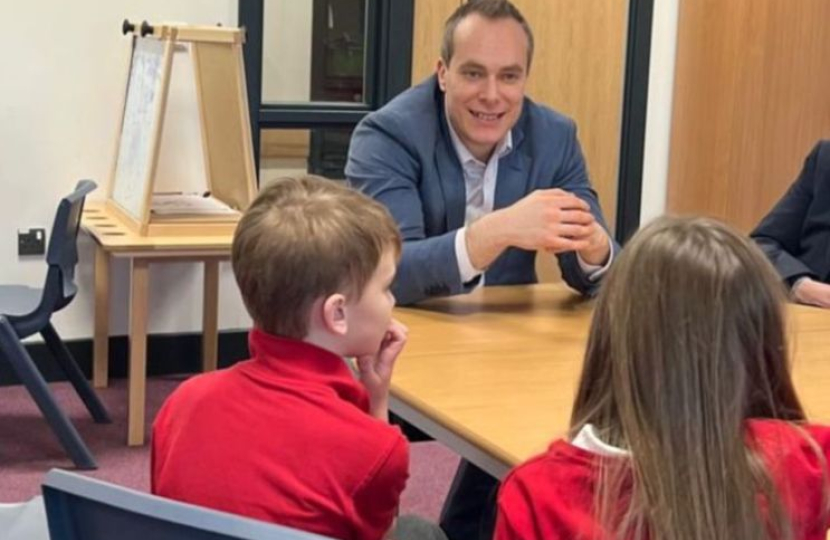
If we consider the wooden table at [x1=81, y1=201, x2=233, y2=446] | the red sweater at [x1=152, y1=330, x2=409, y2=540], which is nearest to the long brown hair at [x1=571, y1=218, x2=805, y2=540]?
the red sweater at [x1=152, y1=330, x2=409, y2=540]

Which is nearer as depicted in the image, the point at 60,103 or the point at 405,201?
the point at 405,201

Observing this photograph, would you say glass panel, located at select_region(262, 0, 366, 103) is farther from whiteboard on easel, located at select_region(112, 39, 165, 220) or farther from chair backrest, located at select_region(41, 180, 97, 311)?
chair backrest, located at select_region(41, 180, 97, 311)

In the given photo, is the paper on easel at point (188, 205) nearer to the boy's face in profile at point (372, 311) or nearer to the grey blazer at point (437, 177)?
the grey blazer at point (437, 177)

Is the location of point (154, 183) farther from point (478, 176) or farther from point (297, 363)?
point (297, 363)

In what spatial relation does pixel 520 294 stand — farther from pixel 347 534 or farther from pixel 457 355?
pixel 347 534

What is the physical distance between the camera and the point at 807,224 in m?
2.85

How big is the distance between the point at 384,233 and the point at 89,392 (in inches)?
98.4

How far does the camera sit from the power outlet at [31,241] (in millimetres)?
4098

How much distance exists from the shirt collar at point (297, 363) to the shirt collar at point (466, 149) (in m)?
1.08

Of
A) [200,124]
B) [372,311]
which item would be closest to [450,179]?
[372,311]

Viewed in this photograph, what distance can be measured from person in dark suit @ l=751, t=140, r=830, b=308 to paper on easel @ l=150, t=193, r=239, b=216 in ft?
5.59

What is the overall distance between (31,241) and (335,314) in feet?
9.48

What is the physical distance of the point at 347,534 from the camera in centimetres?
140

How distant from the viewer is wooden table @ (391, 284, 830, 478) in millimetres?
1581
